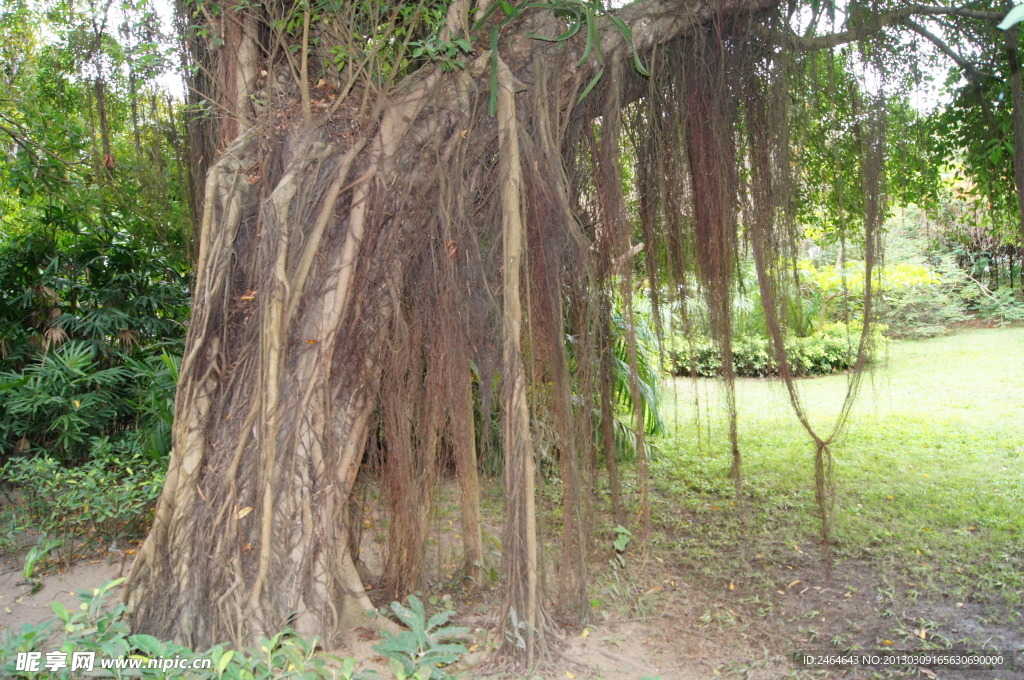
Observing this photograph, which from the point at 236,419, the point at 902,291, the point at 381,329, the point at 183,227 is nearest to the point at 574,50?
the point at 381,329

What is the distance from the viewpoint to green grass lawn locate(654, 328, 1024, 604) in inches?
151

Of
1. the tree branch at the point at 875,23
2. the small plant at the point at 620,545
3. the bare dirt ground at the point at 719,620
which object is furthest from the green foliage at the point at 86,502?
the tree branch at the point at 875,23

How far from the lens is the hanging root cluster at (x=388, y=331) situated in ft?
8.98

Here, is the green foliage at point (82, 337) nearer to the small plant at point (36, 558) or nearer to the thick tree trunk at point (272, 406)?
the small plant at point (36, 558)

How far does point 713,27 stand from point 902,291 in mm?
7455

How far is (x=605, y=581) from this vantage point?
3623 millimetres

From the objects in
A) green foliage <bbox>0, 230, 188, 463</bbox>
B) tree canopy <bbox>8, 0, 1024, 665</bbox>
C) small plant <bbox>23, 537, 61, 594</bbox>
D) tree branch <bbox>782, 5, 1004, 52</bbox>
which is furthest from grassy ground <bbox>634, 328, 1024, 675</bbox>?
green foliage <bbox>0, 230, 188, 463</bbox>

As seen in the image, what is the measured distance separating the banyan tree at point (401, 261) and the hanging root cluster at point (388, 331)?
10 mm

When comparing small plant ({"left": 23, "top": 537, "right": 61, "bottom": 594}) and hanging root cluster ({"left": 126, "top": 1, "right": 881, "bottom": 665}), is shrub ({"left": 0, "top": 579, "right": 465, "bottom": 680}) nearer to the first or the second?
hanging root cluster ({"left": 126, "top": 1, "right": 881, "bottom": 665})

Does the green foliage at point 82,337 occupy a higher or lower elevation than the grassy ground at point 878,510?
higher

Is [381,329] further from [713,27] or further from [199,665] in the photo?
[713,27]

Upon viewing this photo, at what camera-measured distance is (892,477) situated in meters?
5.36

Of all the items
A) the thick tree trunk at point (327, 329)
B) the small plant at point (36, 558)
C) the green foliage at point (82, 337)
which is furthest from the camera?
the green foliage at point (82, 337)

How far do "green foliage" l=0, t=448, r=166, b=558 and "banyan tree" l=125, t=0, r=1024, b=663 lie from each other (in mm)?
1324
